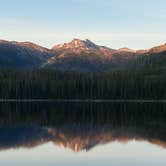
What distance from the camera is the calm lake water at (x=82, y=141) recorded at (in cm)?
4866

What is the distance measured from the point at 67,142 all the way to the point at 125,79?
136448mm

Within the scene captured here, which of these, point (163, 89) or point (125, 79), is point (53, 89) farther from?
point (163, 89)

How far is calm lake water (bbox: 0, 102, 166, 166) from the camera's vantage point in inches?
1916

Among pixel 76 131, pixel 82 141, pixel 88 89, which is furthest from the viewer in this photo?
pixel 88 89

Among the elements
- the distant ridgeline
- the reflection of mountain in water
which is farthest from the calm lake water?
the distant ridgeline

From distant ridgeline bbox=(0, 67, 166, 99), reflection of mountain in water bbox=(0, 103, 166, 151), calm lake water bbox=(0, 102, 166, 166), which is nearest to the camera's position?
calm lake water bbox=(0, 102, 166, 166)

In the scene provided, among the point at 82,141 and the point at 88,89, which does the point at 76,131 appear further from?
the point at 88,89

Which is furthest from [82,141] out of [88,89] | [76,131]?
[88,89]

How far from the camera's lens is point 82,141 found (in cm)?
6519

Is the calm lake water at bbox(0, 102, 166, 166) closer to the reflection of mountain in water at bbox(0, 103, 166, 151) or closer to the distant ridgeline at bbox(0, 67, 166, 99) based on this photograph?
the reflection of mountain in water at bbox(0, 103, 166, 151)

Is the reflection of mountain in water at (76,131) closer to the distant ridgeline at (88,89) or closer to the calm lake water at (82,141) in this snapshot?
the calm lake water at (82,141)

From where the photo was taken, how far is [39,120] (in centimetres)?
9856

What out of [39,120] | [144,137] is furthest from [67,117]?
[144,137]

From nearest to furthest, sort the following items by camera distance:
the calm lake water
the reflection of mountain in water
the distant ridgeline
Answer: the calm lake water → the reflection of mountain in water → the distant ridgeline
